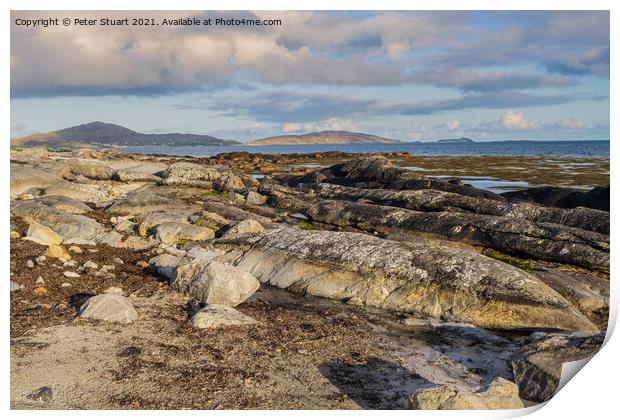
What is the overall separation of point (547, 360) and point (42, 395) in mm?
7378

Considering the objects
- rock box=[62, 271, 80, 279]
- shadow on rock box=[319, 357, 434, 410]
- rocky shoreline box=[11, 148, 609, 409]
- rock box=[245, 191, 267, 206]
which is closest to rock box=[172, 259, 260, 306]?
rocky shoreline box=[11, 148, 609, 409]

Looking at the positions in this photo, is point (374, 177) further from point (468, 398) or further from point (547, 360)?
point (468, 398)

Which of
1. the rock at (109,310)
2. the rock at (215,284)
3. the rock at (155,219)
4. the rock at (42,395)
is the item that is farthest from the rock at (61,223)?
the rock at (42,395)

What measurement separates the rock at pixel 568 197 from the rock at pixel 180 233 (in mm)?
16809

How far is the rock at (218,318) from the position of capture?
9.71 metres

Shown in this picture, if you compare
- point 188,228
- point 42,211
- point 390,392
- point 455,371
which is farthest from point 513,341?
point 42,211

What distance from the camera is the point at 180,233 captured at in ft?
56.3

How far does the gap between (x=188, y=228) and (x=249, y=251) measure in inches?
141

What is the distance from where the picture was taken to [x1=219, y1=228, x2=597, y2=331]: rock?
10984mm

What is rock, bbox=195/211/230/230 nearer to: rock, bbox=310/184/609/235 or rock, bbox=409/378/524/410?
rock, bbox=310/184/609/235

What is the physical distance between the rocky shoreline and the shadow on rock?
0.03 meters

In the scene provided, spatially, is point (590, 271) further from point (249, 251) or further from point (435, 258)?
point (249, 251)

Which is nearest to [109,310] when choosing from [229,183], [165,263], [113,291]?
[113,291]

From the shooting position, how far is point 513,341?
10156 mm
